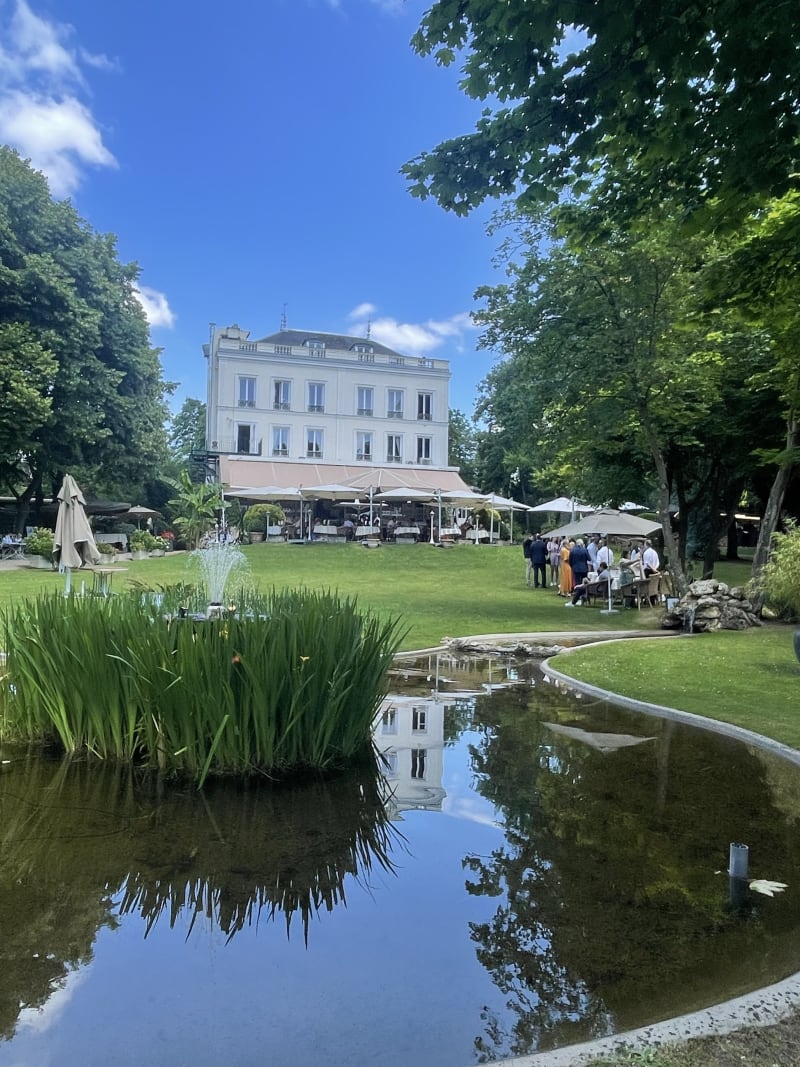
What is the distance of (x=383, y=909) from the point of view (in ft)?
11.7

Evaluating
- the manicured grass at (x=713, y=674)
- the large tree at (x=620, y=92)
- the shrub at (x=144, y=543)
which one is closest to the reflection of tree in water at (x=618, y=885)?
the manicured grass at (x=713, y=674)

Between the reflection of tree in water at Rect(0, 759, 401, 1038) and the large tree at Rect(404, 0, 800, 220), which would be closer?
the reflection of tree in water at Rect(0, 759, 401, 1038)

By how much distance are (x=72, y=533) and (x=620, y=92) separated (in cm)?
1042

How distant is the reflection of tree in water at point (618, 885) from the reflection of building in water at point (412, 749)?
1.31ft

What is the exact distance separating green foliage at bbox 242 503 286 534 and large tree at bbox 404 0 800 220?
88.8 feet

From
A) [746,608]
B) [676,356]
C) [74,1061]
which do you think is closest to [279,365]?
[676,356]

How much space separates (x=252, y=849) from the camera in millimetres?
4035

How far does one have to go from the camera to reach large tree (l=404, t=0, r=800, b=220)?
4254 millimetres

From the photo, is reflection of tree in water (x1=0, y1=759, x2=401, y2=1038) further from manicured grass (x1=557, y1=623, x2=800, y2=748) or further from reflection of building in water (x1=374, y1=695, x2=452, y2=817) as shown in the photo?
manicured grass (x1=557, y1=623, x2=800, y2=748)

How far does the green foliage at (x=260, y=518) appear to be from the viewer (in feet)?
104

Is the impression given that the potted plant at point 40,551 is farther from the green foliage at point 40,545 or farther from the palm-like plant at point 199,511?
the palm-like plant at point 199,511

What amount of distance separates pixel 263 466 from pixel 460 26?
126 ft

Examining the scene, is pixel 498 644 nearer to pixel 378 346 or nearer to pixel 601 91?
pixel 601 91

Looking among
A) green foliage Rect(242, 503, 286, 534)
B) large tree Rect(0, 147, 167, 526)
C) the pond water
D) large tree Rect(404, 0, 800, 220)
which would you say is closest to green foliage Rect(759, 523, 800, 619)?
the pond water
